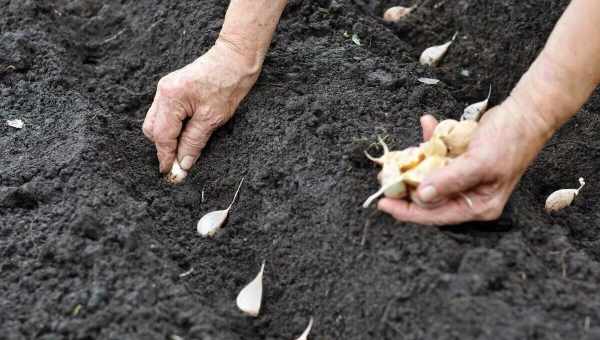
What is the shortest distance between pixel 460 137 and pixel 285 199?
22.0 inches

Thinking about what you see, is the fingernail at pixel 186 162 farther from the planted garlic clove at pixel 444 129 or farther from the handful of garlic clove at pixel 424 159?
the planted garlic clove at pixel 444 129

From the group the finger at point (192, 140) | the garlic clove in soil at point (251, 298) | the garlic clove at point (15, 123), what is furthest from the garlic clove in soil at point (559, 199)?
the garlic clove at point (15, 123)

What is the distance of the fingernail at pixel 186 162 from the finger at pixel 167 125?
51 mm

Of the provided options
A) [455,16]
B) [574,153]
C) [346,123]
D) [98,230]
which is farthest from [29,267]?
[455,16]

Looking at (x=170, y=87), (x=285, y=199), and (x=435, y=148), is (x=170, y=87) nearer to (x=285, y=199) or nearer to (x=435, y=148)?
(x=285, y=199)

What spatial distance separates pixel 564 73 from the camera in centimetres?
150

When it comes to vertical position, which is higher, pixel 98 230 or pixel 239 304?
pixel 98 230

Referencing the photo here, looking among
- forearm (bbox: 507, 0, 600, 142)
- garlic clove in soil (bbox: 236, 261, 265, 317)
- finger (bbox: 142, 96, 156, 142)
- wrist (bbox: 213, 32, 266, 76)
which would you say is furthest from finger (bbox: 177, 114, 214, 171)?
forearm (bbox: 507, 0, 600, 142)

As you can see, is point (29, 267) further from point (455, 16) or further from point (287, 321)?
point (455, 16)

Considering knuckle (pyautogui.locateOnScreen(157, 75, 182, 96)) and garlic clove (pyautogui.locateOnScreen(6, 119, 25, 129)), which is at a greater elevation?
knuckle (pyautogui.locateOnScreen(157, 75, 182, 96))

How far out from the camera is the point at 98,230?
1.72 meters

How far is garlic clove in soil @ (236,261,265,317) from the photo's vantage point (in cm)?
169

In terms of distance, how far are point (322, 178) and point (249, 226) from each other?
0.26m

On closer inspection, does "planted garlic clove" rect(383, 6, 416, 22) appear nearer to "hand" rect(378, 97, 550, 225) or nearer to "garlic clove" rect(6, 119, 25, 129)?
"hand" rect(378, 97, 550, 225)
